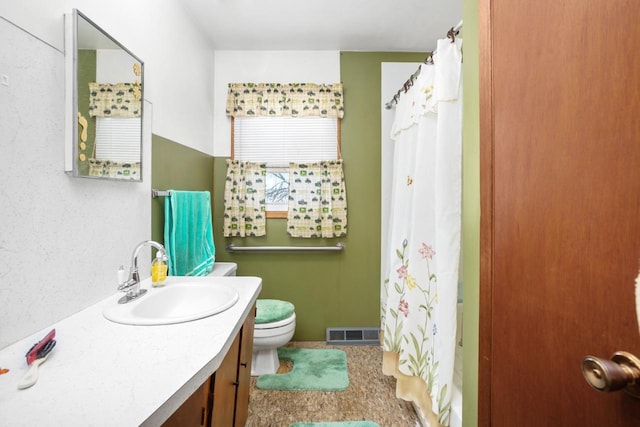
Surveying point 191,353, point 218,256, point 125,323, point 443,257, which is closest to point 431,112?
point 443,257

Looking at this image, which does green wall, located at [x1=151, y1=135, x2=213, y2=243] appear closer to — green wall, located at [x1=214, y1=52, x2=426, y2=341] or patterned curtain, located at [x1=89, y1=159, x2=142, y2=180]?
patterned curtain, located at [x1=89, y1=159, x2=142, y2=180]

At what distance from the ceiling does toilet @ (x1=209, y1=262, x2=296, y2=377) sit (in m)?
1.77

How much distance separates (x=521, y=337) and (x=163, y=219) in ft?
5.44

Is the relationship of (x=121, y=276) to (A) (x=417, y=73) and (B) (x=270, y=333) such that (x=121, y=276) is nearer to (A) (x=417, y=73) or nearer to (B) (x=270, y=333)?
(B) (x=270, y=333)

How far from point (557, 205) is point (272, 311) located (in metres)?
1.75

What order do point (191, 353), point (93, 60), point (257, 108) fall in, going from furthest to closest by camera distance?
1. point (257, 108)
2. point (93, 60)
3. point (191, 353)

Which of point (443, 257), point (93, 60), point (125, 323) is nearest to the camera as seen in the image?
point (125, 323)

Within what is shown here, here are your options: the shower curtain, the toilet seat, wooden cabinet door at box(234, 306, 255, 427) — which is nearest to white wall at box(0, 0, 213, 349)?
wooden cabinet door at box(234, 306, 255, 427)

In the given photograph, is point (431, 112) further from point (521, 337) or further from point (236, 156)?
point (236, 156)

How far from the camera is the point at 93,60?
1.06 metres

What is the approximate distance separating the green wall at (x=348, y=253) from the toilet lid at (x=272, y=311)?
15.4 inches

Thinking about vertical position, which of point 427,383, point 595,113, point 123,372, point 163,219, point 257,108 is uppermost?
point 257,108

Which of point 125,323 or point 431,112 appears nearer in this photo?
point 125,323

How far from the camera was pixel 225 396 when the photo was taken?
993 millimetres
